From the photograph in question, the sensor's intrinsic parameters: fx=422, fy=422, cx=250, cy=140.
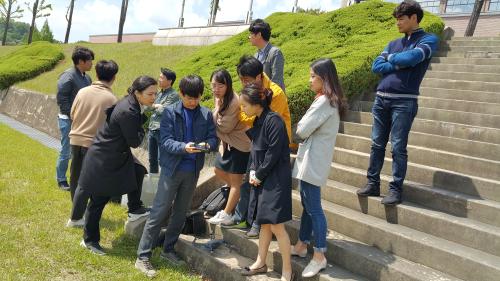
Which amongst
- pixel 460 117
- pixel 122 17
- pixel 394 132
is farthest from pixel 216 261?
pixel 122 17

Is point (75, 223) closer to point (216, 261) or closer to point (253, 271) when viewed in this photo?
point (216, 261)

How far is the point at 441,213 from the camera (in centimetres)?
379

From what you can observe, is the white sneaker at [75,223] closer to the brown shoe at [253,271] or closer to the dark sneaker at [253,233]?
the dark sneaker at [253,233]

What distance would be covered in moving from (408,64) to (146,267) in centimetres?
298

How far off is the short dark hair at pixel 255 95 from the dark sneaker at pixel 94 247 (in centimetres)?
207

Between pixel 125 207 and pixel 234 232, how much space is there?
6.51 feet

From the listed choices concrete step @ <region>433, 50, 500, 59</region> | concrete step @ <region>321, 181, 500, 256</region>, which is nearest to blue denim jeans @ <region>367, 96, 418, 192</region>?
concrete step @ <region>321, 181, 500, 256</region>

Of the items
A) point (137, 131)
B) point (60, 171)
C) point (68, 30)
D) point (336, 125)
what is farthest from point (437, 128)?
point (68, 30)

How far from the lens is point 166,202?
388 cm

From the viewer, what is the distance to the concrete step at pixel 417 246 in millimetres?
3049

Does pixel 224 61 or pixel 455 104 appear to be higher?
pixel 224 61

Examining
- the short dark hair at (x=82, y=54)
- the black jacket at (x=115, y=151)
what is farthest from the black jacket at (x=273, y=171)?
the short dark hair at (x=82, y=54)

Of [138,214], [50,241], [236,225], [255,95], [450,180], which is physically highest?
[255,95]

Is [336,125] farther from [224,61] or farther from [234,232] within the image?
[224,61]
